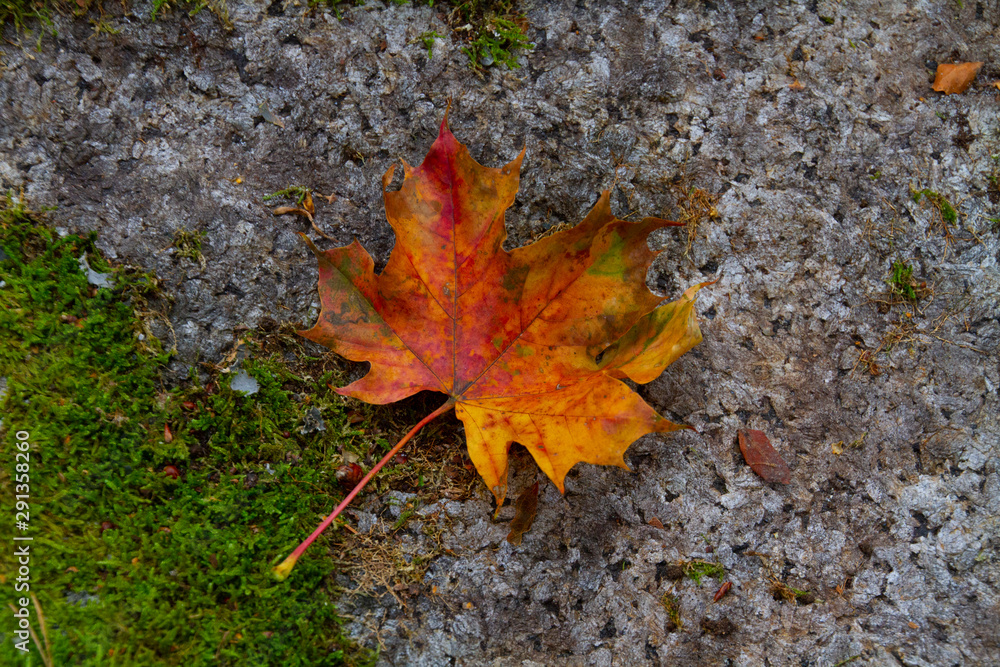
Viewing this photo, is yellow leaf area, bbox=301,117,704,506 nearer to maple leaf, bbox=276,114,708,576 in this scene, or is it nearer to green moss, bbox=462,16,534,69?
maple leaf, bbox=276,114,708,576

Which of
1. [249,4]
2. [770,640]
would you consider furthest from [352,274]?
[770,640]

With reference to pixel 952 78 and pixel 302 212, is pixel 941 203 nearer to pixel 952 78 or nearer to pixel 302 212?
pixel 952 78

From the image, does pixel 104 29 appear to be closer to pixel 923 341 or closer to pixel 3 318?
pixel 3 318

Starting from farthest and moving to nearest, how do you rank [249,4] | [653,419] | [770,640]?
[249,4]
[770,640]
[653,419]

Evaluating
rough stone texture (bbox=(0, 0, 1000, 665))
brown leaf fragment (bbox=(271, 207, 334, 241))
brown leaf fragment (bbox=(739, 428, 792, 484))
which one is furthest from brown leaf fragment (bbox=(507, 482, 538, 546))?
brown leaf fragment (bbox=(271, 207, 334, 241))

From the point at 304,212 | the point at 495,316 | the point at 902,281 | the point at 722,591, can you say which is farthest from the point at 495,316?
the point at 902,281

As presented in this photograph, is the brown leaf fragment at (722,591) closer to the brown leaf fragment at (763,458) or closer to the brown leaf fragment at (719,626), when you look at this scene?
the brown leaf fragment at (719,626)

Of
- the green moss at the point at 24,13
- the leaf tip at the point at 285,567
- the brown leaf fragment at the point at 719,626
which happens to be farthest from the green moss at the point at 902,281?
the green moss at the point at 24,13
